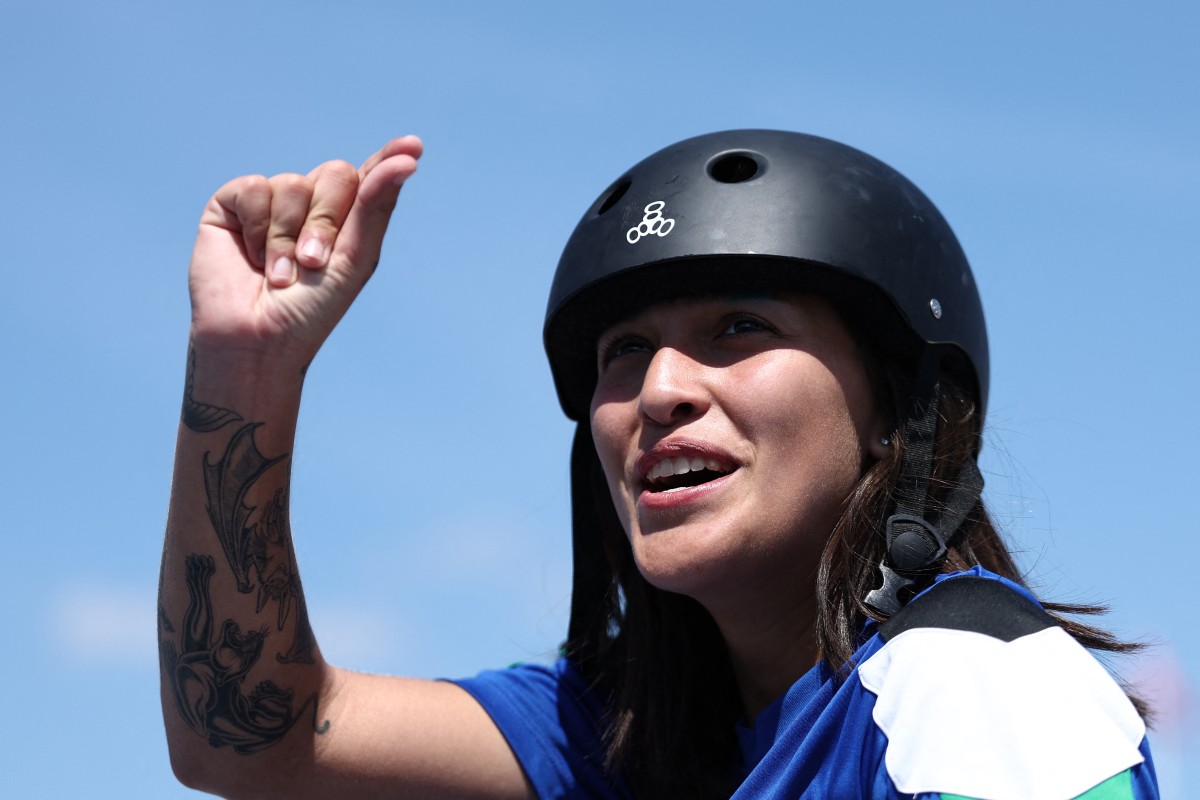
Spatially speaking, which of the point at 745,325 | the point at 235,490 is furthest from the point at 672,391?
the point at 235,490

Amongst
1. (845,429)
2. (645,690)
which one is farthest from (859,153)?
(645,690)

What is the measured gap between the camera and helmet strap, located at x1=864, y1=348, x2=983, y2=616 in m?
3.75

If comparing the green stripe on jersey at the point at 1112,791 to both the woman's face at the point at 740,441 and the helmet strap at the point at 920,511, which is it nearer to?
the helmet strap at the point at 920,511

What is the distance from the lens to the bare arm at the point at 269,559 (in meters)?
3.71

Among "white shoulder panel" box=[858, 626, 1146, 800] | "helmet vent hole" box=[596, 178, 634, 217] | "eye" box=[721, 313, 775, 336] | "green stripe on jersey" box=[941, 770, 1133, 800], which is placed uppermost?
"helmet vent hole" box=[596, 178, 634, 217]

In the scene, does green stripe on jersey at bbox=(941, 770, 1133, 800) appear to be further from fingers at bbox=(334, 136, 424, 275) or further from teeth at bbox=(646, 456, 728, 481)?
fingers at bbox=(334, 136, 424, 275)

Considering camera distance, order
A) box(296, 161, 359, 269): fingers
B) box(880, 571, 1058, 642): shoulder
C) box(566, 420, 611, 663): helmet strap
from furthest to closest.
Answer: box(566, 420, 611, 663): helmet strap → box(296, 161, 359, 269): fingers → box(880, 571, 1058, 642): shoulder

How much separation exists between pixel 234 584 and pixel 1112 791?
2521 mm

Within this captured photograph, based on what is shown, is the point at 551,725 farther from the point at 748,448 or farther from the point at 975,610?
the point at 975,610

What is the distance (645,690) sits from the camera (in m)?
4.58

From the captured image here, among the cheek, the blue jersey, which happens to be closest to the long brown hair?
the blue jersey

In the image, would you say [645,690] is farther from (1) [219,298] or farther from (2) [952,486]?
(1) [219,298]

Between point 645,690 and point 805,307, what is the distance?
1437mm

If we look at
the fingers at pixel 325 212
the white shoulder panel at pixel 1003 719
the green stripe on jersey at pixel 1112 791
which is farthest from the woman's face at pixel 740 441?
the green stripe on jersey at pixel 1112 791
